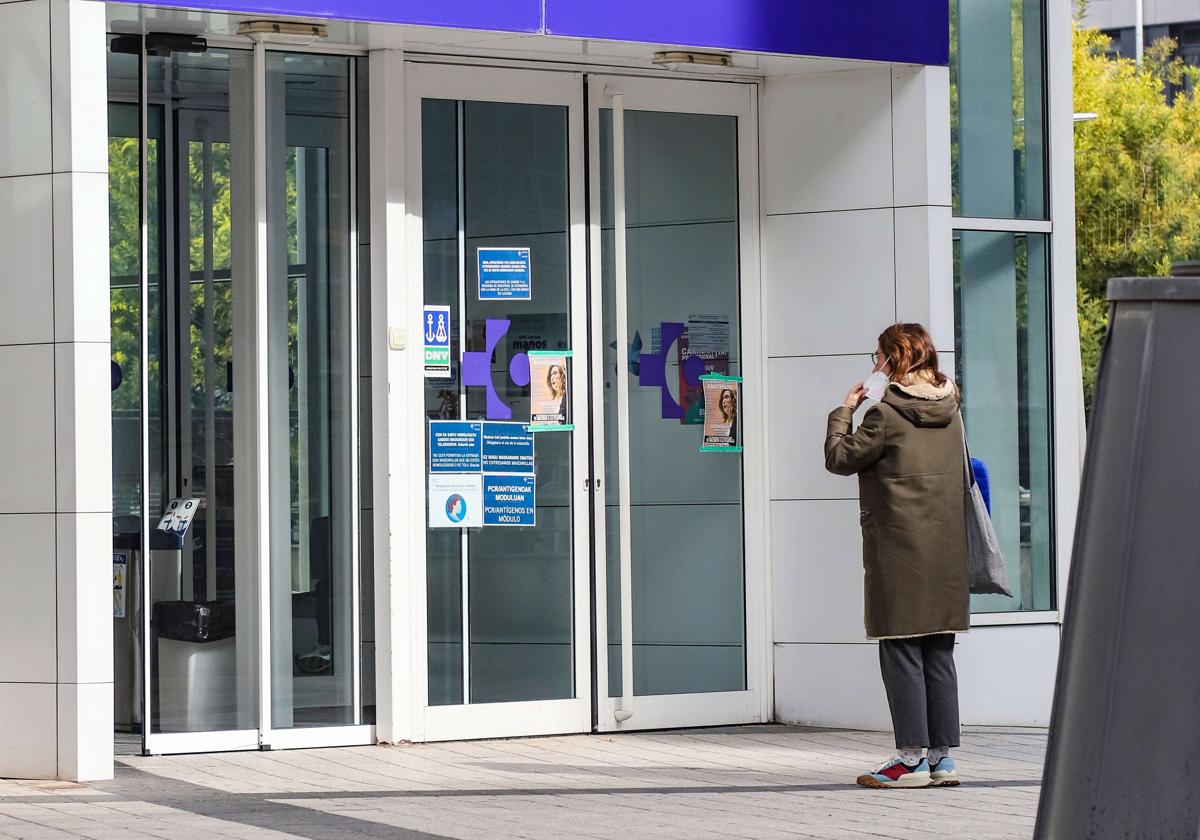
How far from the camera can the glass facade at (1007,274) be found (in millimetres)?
10023

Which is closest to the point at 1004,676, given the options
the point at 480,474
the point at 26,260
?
the point at 480,474

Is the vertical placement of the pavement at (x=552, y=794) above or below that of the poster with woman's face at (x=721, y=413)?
below

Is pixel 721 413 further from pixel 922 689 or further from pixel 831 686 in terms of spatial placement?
pixel 922 689

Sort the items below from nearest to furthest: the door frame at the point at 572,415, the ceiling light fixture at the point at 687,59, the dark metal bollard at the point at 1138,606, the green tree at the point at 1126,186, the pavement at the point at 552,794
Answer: the dark metal bollard at the point at 1138,606
the pavement at the point at 552,794
the door frame at the point at 572,415
the ceiling light fixture at the point at 687,59
the green tree at the point at 1126,186

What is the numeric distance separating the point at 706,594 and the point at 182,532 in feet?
8.87

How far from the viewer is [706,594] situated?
9.71m

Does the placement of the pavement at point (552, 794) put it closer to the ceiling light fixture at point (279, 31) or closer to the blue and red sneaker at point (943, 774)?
the blue and red sneaker at point (943, 774)

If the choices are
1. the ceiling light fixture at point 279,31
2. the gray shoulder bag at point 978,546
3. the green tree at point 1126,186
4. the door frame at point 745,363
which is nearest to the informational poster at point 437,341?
the door frame at point 745,363

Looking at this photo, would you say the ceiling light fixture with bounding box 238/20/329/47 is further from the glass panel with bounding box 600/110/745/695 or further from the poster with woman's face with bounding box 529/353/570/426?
the poster with woman's face with bounding box 529/353/570/426

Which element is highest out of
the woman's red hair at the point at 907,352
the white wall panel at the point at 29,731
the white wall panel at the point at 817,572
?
the woman's red hair at the point at 907,352

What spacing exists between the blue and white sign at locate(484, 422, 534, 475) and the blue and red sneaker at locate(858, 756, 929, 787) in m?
2.50

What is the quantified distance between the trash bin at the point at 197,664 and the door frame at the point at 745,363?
1.93 meters

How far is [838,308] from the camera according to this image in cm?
962

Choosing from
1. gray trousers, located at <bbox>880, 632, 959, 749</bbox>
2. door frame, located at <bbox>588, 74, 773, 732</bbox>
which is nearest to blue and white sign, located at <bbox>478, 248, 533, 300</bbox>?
door frame, located at <bbox>588, 74, 773, 732</bbox>
